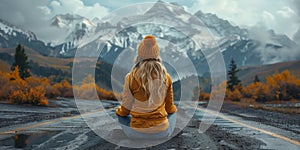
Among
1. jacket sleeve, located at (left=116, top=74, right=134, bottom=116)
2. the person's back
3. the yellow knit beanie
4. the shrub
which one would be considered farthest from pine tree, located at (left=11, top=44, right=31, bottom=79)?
the yellow knit beanie

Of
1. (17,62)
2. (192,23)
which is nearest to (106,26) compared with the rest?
(192,23)

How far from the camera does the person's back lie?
3.98 meters

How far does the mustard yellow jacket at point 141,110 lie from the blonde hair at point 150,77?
9 centimetres

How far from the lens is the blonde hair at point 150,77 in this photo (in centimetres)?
396

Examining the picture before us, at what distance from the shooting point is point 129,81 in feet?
13.5

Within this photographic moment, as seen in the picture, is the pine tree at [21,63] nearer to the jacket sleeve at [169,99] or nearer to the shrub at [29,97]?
the shrub at [29,97]

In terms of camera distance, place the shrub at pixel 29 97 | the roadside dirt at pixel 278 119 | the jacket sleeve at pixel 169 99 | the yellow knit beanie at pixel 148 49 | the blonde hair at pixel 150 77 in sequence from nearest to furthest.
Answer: the blonde hair at pixel 150 77, the yellow knit beanie at pixel 148 49, the jacket sleeve at pixel 169 99, the roadside dirt at pixel 278 119, the shrub at pixel 29 97

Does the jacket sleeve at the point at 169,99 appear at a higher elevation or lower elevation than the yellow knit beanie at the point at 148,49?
lower

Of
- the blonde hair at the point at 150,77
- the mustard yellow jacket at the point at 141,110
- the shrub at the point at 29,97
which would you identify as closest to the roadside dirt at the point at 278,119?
the mustard yellow jacket at the point at 141,110

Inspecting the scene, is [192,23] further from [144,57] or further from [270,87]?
[270,87]

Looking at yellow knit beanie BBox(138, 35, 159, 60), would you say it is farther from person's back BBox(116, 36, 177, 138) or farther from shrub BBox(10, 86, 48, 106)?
shrub BBox(10, 86, 48, 106)

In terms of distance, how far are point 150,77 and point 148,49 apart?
442mm

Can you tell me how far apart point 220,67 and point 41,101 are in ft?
34.7

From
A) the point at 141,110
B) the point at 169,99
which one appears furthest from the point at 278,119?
the point at 141,110
